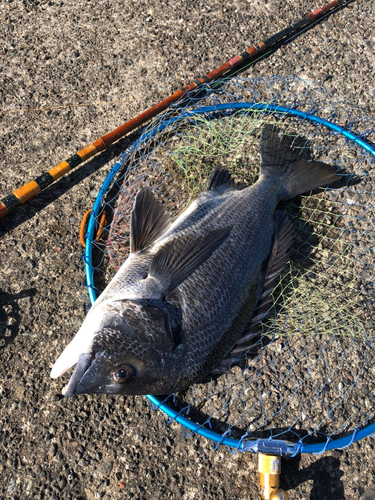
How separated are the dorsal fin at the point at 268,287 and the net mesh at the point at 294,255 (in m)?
0.15

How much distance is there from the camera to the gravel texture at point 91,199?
104 inches

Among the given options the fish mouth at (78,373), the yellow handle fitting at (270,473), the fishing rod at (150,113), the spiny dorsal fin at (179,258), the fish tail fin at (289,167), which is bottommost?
the yellow handle fitting at (270,473)

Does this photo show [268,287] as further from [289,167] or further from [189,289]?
[289,167]

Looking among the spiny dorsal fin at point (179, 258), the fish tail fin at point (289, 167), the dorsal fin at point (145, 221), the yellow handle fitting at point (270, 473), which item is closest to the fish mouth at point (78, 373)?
the spiny dorsal fin at point (179, 258)

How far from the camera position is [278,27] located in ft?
14.6

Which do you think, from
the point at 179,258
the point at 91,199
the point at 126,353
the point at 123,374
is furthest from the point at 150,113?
the point at 123,374

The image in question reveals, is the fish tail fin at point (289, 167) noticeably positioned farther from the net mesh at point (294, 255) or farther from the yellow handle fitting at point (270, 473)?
the yellow handle fitting at point (270, 473)

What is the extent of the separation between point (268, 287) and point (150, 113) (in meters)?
2.00

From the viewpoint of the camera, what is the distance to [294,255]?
3254 millimetres

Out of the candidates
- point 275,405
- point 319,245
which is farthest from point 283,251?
point 275,405

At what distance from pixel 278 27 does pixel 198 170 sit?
2465mm

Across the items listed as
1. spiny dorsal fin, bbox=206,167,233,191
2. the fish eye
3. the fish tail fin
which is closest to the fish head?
the fish eye

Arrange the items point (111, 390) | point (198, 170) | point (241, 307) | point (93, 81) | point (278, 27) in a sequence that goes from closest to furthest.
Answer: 1. point (111, 390)
2. point (241, 307)
3. point (198, 170)
4. point (93, 81)
5. point (278, 27)

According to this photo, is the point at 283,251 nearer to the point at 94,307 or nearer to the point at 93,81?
the point at 94,307
